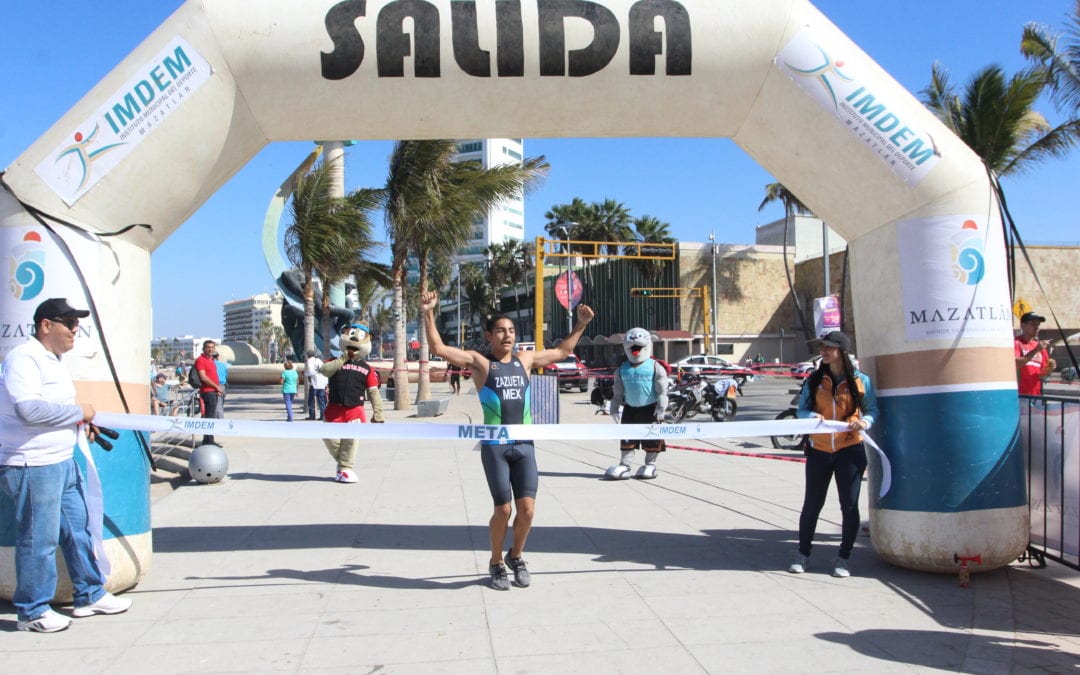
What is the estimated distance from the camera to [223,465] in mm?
9578

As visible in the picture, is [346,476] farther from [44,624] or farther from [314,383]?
[314,383]

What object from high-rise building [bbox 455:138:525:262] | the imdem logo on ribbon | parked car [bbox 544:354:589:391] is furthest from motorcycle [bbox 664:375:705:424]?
high-rise building [bbox 455:138:525:262]

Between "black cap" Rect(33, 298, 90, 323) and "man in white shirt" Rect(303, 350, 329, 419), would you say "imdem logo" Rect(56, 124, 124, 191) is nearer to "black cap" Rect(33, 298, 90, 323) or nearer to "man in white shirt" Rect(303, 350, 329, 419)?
"black cap" Rect(33, 298, 90, 323)

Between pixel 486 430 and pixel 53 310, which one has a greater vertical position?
pixel 53 310

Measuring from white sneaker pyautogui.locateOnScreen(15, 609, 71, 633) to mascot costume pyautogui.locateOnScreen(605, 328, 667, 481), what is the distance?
6.21m

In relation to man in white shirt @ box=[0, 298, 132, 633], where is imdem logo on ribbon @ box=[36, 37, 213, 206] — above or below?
above

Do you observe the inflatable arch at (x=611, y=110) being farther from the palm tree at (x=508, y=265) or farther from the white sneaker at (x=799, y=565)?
the palm tree at (x=508, y=265)

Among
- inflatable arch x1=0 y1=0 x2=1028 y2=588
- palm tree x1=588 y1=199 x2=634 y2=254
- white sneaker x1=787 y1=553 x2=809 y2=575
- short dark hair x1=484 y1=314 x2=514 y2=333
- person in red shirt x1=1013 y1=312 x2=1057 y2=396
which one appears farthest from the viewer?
palm tree x1=588 y1=199 x2=634 y2=254

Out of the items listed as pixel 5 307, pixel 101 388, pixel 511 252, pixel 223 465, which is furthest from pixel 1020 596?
pixel 511 252

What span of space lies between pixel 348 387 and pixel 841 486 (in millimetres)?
5667

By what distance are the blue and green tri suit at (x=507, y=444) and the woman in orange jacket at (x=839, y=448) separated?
1.97 meters

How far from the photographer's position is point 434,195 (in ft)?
62.7

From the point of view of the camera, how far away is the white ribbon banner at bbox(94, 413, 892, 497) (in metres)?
5.12

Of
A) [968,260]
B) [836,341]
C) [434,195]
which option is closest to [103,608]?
[836,341]
